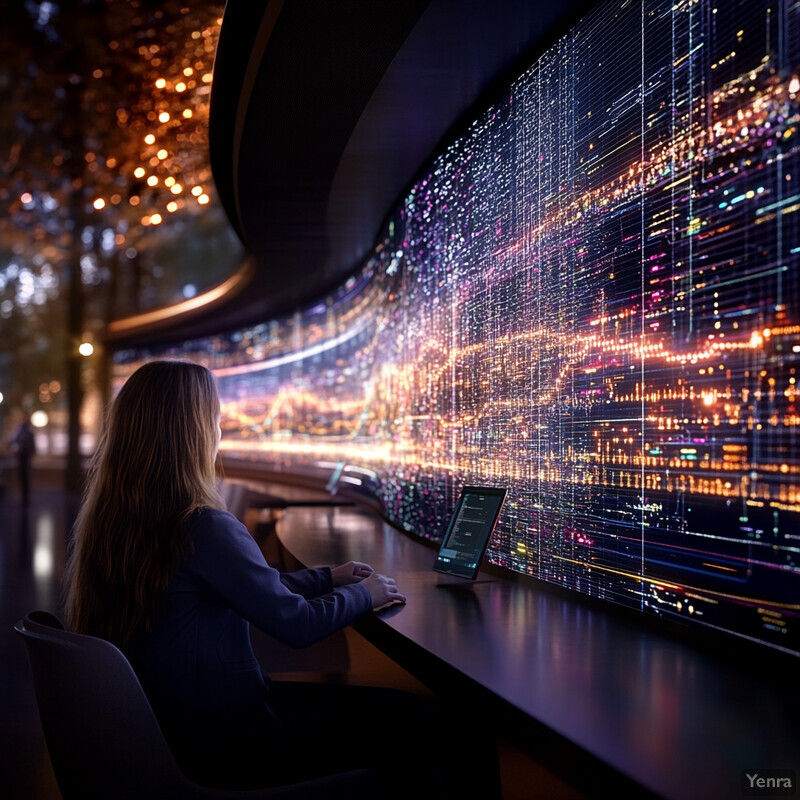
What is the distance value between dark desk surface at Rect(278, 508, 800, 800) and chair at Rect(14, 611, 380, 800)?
0.48 metres

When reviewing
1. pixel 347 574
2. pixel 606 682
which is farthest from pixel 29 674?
pixel 606 682

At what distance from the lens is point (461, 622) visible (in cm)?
223

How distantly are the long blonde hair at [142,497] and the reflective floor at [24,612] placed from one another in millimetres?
1219

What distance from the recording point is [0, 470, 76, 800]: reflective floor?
2.85 metres

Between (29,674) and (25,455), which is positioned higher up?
(25,455)

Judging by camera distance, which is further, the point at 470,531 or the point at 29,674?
the point at 29,674

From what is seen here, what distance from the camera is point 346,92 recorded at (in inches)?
137

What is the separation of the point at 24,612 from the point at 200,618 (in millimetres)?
3847

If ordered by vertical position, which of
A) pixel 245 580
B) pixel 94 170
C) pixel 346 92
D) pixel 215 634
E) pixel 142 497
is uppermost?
pixel 94 170

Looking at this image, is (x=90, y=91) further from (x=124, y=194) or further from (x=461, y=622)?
(x=461, y=622)

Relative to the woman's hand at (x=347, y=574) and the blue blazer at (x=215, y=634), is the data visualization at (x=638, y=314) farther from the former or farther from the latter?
the blue blazer at (x=215, y=634)

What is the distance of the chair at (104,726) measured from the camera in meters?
1.53

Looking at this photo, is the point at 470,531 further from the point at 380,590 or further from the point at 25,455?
the point at 25,455

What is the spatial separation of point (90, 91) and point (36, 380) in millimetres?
13039
